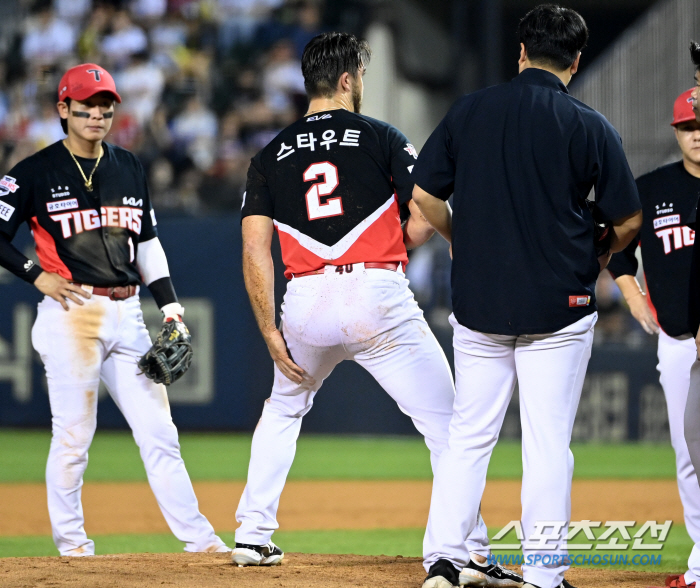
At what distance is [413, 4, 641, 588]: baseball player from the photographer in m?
3.61

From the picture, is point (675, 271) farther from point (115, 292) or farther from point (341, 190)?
point (115, 292)

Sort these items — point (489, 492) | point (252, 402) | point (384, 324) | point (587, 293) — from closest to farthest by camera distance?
1. point (587, 293)
2. point (384, 324)
3. point (489, 492)
4. point (252, 402)

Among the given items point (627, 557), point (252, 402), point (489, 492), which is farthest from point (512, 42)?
point (627, 557)

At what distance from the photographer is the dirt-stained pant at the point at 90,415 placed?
16.0 feet

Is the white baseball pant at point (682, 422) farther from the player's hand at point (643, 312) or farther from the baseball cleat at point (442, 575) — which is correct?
the baseball cleat at point (442, 575)

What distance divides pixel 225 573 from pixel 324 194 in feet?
5.51

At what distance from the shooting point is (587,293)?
367cm

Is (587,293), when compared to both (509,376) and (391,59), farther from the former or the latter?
(391,59)

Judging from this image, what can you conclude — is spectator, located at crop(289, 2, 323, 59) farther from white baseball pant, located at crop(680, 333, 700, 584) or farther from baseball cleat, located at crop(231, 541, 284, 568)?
baseball cleat, located at crop(231, 541, 284, 568)

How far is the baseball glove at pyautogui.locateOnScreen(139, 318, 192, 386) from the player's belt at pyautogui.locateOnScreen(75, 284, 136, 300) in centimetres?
28

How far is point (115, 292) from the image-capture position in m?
5.09

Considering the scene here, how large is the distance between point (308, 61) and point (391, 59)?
11778mm

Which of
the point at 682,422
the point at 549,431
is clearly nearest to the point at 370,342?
the point at 549,431

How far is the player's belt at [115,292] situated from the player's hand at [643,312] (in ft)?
8.76
